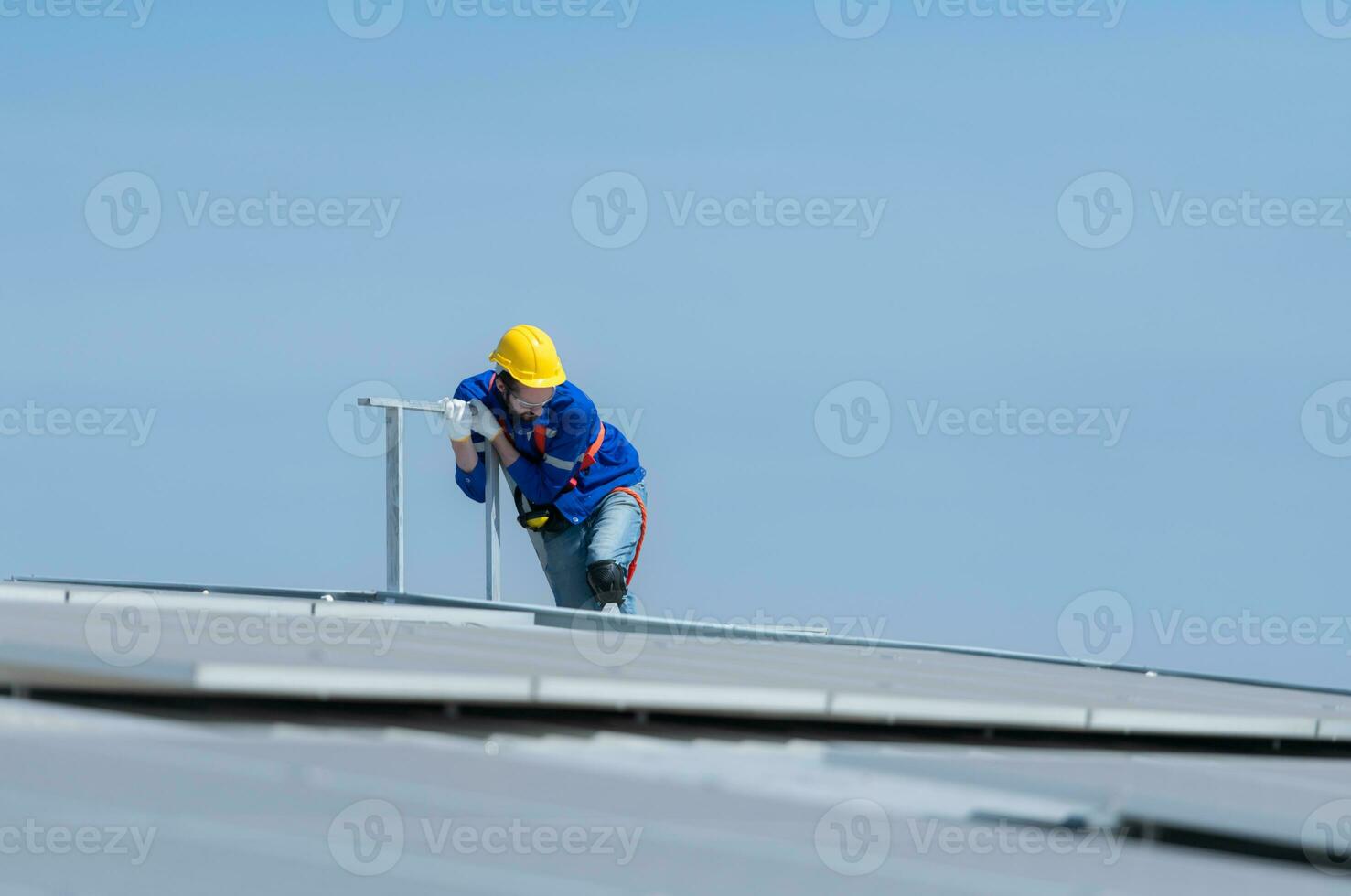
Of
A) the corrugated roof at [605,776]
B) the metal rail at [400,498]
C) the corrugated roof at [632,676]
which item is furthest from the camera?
the metal rail at [400,498]

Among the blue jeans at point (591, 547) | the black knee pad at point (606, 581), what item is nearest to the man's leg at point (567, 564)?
the blue jeans at point (591, 547)

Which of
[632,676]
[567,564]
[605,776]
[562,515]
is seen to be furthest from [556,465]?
[605,776]

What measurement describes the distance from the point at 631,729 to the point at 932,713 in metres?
0.95

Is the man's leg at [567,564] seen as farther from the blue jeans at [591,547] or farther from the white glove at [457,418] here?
the white glove at [457,418]

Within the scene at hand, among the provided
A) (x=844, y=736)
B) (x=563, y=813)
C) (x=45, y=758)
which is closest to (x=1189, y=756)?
(x=844, y=736)

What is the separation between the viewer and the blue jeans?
34.3 feet

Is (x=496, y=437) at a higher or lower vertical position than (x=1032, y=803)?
higher

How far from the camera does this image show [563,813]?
3725 millimetres

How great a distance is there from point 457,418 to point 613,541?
4.38ft

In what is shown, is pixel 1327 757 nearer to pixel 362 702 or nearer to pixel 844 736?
pixel 844 736

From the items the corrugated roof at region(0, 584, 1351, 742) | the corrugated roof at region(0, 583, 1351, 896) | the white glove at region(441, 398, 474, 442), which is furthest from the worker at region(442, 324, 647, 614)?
the corrugated roof at region(0, 583, 1351, 896)

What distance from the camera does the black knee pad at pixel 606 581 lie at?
33.9ft

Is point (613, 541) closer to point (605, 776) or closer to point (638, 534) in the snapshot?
point (638, 534)

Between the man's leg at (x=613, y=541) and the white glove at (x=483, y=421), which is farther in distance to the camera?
the man's leg at (x=613, y=541)
